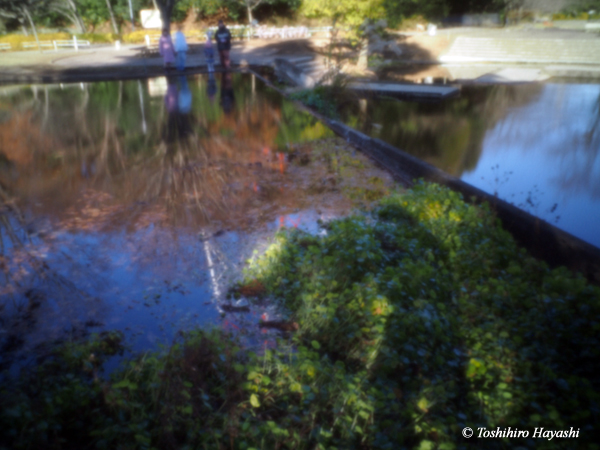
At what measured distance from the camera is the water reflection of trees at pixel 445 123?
882 cm

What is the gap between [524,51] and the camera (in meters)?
24.4

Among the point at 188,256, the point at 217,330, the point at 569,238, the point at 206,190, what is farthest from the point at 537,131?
the point at 217,330

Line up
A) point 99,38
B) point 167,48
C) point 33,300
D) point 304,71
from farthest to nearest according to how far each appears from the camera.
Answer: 1. point 99,38
2. point 167,48
3. point 304,71
4. point 33,300

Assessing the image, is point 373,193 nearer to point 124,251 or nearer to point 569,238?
point 569,238

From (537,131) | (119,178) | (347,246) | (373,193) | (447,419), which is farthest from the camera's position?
(537,131)

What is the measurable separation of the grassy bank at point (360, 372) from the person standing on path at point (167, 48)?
1924cm

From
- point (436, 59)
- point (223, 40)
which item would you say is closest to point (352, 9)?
point (223, 40)

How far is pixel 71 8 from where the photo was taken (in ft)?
147

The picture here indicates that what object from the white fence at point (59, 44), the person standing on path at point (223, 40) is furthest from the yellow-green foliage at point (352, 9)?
the white fence at point (59, 44)

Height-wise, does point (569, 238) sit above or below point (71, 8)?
below

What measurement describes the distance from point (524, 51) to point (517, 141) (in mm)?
18243

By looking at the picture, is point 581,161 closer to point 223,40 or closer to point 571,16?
point 223,40

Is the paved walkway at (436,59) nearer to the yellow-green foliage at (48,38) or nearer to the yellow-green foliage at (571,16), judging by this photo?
the yellow-green foliage at (48,38)

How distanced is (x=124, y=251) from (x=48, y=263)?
29.9 inches
